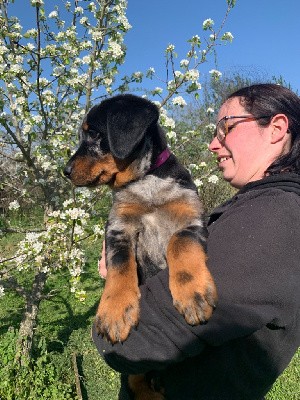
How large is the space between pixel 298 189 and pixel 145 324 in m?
0.75

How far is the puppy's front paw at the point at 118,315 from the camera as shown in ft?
4.88

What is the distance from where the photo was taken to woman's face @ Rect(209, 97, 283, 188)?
Result: 2.00m

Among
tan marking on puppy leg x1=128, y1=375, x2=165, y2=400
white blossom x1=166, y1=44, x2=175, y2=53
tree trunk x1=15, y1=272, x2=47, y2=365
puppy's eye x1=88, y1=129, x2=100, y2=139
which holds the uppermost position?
white blossom x1=166, y1=44, x2=175, y2=53

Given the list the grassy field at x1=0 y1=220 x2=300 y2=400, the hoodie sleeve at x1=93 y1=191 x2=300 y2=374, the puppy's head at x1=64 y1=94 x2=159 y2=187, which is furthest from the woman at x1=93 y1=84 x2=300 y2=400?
the grassy field at x1=0 y1=220 x2=300 y2=400

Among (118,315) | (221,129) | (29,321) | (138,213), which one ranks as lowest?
(29,321)

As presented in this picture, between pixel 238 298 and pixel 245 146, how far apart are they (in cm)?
92

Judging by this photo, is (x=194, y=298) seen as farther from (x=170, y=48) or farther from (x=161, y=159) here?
(x=170, y=48)

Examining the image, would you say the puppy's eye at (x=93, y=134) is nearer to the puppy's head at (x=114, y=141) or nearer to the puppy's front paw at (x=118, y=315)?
the puppy's head at (x=114, y=141)

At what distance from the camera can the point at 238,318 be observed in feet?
4.39

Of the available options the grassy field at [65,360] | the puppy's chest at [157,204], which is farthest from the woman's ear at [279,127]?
the grassy field at [65,360]

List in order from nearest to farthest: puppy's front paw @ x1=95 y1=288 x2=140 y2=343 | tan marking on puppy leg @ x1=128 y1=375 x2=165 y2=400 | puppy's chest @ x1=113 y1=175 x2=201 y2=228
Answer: puppy's front paw @ x1=95 y1=288 x2=140 y2=343 < tan marking on puppy leg @ x1=128 y1=375 x2=165 y2=400 < puppy's chest @ x1=113 y1=175 x2=201 y2=228

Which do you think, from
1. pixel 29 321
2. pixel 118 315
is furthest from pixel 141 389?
pixel 29 321

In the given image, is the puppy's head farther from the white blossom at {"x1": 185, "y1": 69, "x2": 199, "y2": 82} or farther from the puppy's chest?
the white blossom at {"x1": 185, "y1": 69, "x2": 199, "y2": 82}

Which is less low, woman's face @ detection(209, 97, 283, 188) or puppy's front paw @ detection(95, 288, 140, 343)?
woman's face @ detection(209, 97, 283, 188)
